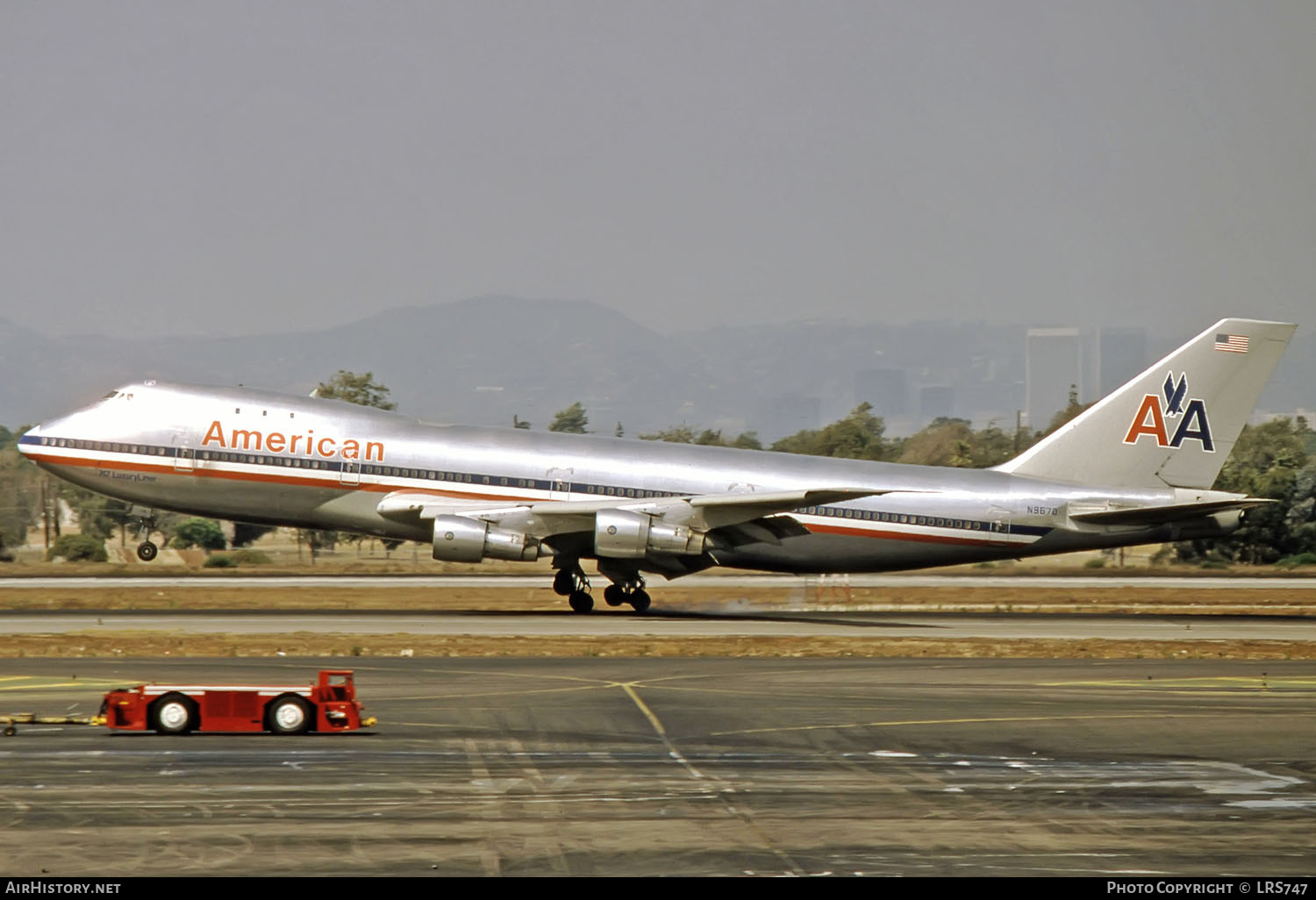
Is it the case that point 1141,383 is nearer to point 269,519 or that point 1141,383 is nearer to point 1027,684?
point 1027,684

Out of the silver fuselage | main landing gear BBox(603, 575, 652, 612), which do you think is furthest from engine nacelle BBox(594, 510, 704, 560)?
main landing gear BBox(603, 575, 652, 612)

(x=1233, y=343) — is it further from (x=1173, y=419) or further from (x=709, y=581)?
(x=709, y=581)

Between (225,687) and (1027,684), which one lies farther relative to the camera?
(1027,684)

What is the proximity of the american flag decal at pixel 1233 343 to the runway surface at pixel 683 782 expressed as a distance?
17.4 meters

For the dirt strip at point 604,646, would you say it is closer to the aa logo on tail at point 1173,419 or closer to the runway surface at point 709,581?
the aa logo on tail at point 1173,419

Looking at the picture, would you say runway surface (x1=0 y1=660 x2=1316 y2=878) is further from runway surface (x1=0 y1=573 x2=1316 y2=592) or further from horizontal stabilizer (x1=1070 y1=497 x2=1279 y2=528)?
runway surface (x1=0 y1=573 x2=1316 y2=592)

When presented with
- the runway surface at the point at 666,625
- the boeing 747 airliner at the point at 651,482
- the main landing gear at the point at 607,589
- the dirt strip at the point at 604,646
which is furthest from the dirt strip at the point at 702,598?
the dirt strip at the point at 604,646

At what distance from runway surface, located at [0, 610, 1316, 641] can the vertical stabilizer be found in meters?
4.25

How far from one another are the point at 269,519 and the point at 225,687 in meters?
20.7

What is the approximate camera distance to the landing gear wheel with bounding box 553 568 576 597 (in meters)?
38.7

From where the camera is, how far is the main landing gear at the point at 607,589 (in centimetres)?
3812

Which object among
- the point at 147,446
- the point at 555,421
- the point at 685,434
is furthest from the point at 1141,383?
the point at 555,421

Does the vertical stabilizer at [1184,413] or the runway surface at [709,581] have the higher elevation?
the vertical stabilizer at [1184,413]

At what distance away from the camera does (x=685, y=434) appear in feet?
376
